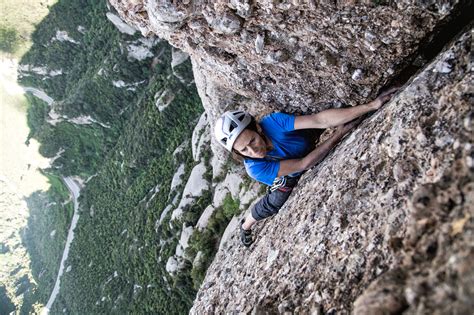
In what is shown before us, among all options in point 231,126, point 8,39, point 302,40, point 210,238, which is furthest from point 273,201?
point 8,39

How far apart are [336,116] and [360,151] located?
253 cm

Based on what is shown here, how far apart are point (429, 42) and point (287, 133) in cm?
502

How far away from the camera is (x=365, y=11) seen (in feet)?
29.0

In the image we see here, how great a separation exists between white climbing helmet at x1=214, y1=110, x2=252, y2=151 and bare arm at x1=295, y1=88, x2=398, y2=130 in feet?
6.19

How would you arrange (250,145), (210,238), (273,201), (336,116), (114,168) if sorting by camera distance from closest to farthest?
(250,145) < (336,116) < (273,201) < (210,238) < (114,168)

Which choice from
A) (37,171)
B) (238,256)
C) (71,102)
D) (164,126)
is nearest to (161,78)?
(164,126)

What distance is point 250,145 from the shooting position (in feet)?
38.6

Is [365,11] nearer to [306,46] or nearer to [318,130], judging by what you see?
[306,46]

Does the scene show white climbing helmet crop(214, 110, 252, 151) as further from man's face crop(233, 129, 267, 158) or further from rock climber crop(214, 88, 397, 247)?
man's face crop(233, 129, 267, 158)

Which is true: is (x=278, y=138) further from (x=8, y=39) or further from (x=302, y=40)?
(x=8, y=39)

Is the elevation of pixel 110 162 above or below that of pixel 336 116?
below

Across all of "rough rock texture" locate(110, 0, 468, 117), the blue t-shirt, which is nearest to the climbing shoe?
the blue t-shirt

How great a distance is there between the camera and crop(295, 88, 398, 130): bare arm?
10.8 m

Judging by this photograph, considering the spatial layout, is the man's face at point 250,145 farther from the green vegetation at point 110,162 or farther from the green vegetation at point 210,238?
the green vegetation at point 110,162
